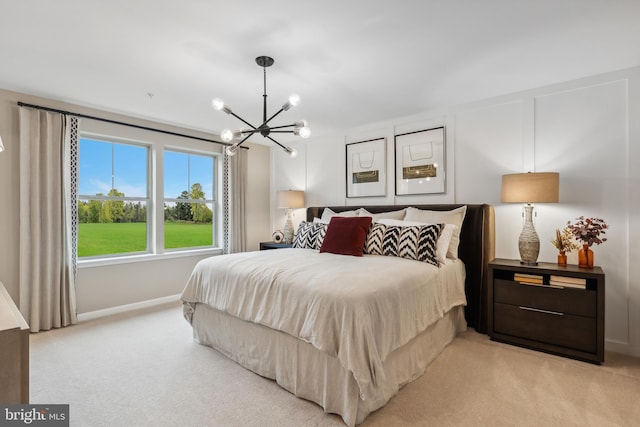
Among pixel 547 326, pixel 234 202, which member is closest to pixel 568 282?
pixel 547 326

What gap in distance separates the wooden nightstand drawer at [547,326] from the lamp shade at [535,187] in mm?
974

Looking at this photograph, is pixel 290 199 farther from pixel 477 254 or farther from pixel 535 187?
pixel 535 187

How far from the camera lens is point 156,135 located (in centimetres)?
416

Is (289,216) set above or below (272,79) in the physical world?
below

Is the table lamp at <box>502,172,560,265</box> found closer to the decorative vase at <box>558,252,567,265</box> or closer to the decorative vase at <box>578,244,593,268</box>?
the decorative vase at <box>558,252,567,265</box>

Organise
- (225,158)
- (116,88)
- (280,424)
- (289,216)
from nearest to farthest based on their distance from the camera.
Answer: (280,424) < (116,88) < (225,158) < (289,216)

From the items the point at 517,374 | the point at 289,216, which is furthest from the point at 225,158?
the point at 517,374

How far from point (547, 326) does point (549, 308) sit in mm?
156

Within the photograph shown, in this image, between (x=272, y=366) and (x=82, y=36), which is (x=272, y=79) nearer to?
(x=82, y=36)

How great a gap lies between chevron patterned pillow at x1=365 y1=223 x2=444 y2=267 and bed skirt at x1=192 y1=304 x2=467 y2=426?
0.60 m

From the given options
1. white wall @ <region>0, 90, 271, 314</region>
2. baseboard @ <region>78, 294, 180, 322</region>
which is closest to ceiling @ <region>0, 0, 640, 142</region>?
white wall @ <region>0, 90, 271, 314</region>

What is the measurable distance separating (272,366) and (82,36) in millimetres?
2720

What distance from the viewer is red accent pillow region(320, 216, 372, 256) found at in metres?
3.14

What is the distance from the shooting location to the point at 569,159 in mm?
2941
